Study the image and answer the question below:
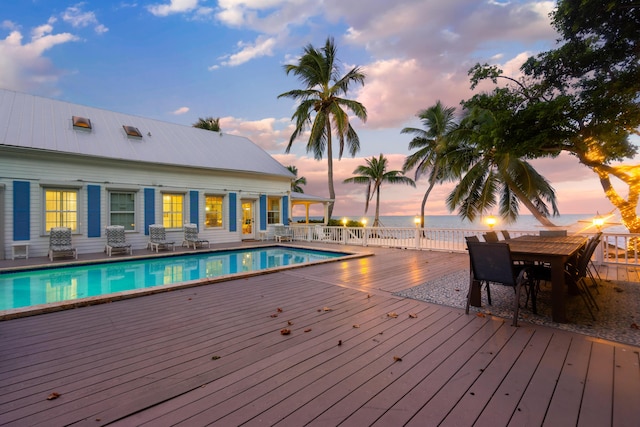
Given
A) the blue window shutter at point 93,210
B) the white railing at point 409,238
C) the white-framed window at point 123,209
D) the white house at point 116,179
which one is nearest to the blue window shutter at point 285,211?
the white house at point 116,179

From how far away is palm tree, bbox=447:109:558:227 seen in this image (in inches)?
459

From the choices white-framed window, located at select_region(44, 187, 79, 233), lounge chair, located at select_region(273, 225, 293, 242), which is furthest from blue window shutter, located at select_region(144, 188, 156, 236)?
lounge chair, located at select_region(273, 225, 293, 242)

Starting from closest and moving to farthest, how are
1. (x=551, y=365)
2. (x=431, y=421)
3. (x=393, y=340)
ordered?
(x=431, y=421) < (x=551, y=365) < (x=393, y=340)

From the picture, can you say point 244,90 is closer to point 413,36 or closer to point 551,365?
point 413,36

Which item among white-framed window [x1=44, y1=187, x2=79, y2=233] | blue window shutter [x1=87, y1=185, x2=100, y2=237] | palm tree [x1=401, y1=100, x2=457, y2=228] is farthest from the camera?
palm tree [x1=401, y1=100, x2=457, y2=228]

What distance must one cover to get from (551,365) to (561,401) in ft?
1.80

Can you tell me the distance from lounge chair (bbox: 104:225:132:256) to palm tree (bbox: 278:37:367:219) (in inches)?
378

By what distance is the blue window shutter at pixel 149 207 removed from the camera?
11039 mm

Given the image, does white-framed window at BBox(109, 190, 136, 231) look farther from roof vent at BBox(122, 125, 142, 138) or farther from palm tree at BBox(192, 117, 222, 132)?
palm tree at BBox(192, 117, 222, 132)

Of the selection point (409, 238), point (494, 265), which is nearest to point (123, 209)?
point (409, 238)

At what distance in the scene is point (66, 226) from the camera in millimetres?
9641

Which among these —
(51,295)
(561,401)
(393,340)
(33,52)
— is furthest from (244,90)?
(561,401)

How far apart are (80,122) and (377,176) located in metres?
19.1

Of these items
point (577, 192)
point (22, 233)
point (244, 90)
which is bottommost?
point (22, 233)
